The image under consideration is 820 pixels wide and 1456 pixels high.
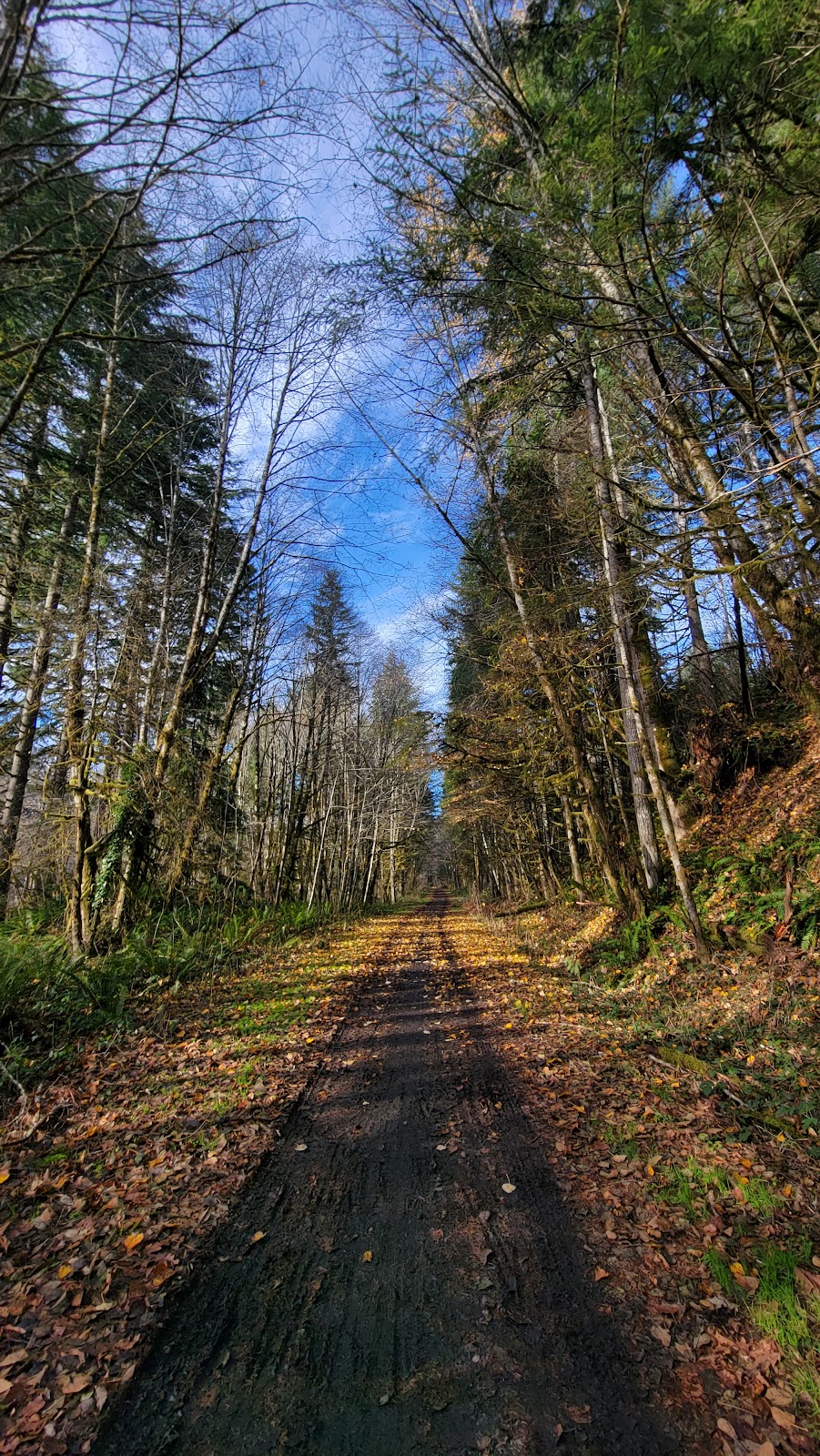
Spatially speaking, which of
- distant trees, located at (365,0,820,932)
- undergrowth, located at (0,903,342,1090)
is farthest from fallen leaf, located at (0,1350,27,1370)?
distant trees, located at (365,0,820,932)

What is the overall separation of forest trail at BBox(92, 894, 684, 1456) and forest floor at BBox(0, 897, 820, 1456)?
1cm

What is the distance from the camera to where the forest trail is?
6.39 feet

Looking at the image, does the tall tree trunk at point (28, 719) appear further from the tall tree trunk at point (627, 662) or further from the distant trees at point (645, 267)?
the tall tree trunk at point (627, 662)

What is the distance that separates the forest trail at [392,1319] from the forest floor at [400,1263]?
0.04 feet

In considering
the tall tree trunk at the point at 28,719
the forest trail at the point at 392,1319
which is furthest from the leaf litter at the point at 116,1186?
the tall tree trunk at the point at 28,719

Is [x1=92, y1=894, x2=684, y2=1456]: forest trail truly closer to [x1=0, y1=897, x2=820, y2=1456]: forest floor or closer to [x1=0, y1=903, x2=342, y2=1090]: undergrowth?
[x1=0, y1=897, x2=820, y2=1456]: forest floor

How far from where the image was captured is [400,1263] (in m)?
2.77

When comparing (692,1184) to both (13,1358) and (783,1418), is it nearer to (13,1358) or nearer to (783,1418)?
(783,1418)

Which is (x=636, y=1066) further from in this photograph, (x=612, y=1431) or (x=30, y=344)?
(x=30, y=344)

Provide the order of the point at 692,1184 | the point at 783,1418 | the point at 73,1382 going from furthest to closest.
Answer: the point at 692,1184 < the point at 73,1382 < the point at 783,1418

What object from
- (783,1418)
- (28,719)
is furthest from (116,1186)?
(28,719)

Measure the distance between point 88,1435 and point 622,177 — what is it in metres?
7.12

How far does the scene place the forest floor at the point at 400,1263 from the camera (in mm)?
1996

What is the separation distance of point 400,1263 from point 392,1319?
345mm
